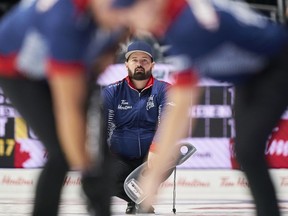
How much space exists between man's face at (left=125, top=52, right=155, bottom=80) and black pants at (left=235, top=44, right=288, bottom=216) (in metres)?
3.29

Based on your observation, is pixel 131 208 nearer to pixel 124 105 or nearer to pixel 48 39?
pixel 124 105

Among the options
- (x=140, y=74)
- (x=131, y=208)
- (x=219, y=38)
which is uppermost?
(x=140, y=74)

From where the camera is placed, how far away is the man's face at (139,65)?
262 inches

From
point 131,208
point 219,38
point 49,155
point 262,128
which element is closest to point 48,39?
point 49,155

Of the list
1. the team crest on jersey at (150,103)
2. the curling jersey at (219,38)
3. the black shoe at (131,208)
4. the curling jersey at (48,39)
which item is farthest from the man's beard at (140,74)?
the curling jersey at (219,38)

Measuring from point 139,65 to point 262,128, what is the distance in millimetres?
3360

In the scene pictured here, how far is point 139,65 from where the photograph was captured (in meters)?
6.66

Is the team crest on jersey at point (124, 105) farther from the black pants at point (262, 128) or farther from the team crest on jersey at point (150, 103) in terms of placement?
the black pants at point (262, 128)

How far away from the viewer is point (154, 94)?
21.8 feet

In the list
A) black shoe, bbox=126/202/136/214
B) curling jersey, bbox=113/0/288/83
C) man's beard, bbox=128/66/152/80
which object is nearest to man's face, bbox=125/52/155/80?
man's beard, bbox=128/66/152/80

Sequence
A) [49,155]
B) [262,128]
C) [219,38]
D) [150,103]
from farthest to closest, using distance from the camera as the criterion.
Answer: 1. [150,103]
2. [49,155]
3. [262,128]
4. [219,38]

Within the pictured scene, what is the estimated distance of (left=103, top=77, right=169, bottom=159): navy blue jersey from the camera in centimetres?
659

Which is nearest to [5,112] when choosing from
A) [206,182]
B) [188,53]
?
[206,182]

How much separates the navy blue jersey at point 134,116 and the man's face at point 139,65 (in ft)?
0.27
